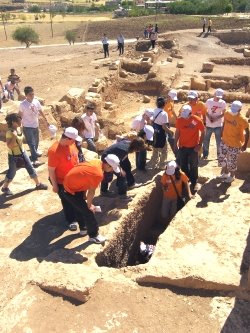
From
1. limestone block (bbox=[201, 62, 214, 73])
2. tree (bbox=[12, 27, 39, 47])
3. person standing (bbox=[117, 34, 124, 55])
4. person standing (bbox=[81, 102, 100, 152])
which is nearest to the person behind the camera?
person standing (bbox=[81, 102, 100, 152])

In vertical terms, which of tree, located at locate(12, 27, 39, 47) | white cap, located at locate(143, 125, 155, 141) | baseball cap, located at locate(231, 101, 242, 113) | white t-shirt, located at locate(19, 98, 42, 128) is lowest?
tree, located at locate(12, 27, 39, 47)

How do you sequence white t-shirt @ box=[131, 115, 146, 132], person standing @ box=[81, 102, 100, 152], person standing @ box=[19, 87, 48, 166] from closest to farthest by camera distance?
white t-shirt @ box=[131, 115, 146, 132] < person standing @ box=[19, 87, 48, 166] < person standing @ box=[81, 102, 100, 152]

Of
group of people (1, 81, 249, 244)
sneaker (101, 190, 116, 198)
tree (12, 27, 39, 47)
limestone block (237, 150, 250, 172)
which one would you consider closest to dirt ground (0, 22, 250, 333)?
sneaker (101, 190, 116, 198)

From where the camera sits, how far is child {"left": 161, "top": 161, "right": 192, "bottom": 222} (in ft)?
22.5

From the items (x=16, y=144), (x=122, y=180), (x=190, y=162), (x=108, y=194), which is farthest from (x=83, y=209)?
(x=190, y=162)

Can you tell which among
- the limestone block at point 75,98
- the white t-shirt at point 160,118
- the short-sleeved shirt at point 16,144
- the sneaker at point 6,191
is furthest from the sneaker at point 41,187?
the limestone block at point 75,98

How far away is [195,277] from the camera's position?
16.5 ft

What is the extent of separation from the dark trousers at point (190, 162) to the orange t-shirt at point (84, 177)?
2.46 m

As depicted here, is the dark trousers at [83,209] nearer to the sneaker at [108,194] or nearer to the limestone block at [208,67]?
the sneaker at [108,194]

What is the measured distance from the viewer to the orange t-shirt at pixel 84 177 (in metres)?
5.41

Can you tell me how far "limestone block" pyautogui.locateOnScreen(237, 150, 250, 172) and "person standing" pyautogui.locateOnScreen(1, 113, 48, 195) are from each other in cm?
394

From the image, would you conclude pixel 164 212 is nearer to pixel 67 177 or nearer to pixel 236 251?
pixel 236 251

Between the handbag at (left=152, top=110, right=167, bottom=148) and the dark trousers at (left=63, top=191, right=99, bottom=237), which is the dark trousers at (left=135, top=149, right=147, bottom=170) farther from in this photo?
the dark trousers at (left=63, top=191, right=99, bottom=237)

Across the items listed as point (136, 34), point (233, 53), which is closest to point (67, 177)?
point (233, 53)
